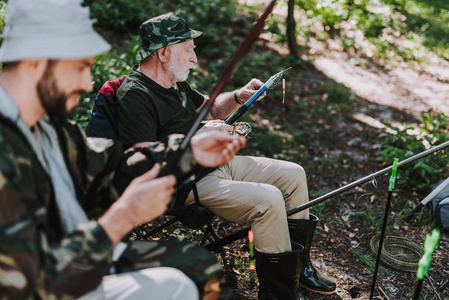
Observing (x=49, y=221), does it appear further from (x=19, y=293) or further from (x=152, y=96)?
(x=152, y=96)

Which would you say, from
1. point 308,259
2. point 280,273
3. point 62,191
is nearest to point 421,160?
point 308,259

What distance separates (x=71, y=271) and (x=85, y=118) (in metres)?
2.50

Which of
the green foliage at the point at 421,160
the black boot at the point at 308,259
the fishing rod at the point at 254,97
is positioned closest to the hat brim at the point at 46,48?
the fishing rod at the point at 254,97

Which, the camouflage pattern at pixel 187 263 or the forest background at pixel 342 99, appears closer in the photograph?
the camouflage pattern at pixel 187 263

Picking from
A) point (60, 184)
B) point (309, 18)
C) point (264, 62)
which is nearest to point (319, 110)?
point (264, 62)

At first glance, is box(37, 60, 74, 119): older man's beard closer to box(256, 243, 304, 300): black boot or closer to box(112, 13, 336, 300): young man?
box(112, 13, 336, 300): young man

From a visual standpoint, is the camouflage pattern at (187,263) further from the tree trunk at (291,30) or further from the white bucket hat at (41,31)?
the tree trunk at (291,30)

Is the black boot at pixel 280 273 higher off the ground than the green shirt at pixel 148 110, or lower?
lower

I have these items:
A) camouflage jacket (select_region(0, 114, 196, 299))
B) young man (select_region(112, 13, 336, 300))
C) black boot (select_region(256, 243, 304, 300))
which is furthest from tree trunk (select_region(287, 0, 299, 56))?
camouflage jacket (select_region(0, 114, 196, 299))

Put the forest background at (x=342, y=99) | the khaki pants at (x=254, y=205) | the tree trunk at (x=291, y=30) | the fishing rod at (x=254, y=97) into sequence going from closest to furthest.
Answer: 1. the khaki pants at (x=254, y=205)
2. the fishing rod at (x=254, y=97)
3. the forest background at (x=342, y=99)
4. the tree trunk at (x=291, y=30)

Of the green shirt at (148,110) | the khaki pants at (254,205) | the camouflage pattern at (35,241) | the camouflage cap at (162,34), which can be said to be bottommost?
the khaki pants at (254,205)

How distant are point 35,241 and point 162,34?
1.69 m

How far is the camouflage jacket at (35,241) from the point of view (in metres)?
1.18

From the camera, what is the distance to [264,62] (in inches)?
269
